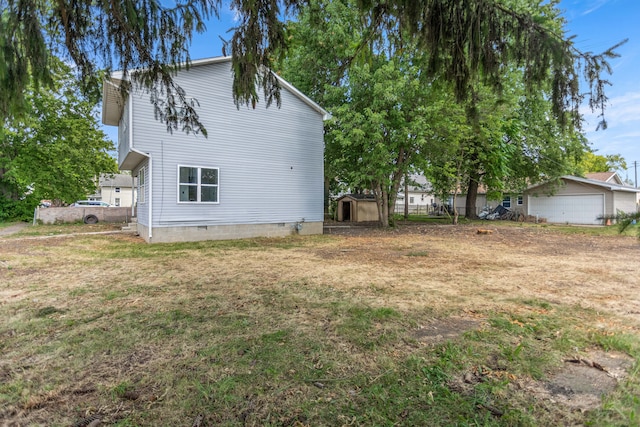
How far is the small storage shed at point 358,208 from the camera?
22.5 metres

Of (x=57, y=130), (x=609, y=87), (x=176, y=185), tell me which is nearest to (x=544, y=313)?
(x=609, y=87)

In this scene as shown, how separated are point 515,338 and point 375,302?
1673 mm

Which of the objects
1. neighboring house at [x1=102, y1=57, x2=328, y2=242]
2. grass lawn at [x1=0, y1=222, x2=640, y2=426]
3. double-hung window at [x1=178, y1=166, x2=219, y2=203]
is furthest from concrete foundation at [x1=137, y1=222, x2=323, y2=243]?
grass lawn at [x1=0, y1=222, x2=640, y2=426]

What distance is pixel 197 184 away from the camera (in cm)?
1118

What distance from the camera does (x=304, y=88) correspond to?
19.0 meters

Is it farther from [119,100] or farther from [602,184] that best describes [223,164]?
[602,184]

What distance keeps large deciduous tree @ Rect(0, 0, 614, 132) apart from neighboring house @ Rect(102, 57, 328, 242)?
6490mm

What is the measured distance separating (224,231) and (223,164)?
7.93 feet

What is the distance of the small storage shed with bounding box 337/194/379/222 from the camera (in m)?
22.5

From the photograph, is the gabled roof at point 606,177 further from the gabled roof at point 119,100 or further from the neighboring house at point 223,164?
the neighboring house at point 223,164

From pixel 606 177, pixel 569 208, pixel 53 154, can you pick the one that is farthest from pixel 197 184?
pixel 606 177

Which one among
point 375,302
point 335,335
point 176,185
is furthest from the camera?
point 176,185

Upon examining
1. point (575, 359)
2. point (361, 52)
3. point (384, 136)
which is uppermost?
point (384, 136)

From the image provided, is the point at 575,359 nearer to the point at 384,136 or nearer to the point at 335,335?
the point at 335,335
